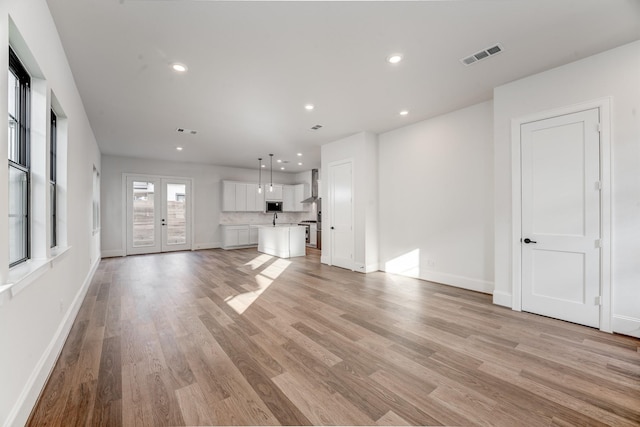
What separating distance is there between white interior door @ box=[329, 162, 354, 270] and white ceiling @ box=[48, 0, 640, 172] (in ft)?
5.03

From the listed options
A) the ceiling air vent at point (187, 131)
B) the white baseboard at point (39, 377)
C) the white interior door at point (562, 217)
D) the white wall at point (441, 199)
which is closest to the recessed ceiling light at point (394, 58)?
the white interior door at point (562, 217)

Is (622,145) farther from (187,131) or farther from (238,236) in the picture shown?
(238,236)

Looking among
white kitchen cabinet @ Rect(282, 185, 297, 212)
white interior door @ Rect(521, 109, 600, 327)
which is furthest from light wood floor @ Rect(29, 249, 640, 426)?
white kitchen cabinet @ Rect(282, 185, 297, 212)

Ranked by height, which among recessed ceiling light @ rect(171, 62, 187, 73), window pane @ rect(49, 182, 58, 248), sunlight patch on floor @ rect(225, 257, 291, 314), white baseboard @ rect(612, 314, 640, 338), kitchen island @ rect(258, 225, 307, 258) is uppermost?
recessed ceiling light @ rect(171, 62, 187, 73)

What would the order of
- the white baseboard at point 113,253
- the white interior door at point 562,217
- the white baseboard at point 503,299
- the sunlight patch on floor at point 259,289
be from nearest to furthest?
1. the white interior door at point 562,217
2. the white baseboard at point 503,299
3. the sunlight patch on floor at point 259,289
4. the white baseboard at point 113,253

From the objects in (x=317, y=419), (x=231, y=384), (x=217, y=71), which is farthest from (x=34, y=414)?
(x=217, y=71)

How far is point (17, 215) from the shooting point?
6.17ft

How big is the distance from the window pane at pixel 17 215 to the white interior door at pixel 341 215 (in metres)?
4.71

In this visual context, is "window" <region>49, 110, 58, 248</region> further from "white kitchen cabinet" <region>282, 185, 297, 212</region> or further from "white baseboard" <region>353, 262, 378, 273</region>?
"white kitchen cabinet" <region>282, 185, 297, 212</region>

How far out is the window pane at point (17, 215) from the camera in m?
1.79

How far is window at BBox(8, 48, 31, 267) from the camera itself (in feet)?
5.89

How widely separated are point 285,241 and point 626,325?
246 inches

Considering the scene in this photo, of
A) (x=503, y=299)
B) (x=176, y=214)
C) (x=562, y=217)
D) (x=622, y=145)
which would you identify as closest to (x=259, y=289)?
(x=503, y=299)

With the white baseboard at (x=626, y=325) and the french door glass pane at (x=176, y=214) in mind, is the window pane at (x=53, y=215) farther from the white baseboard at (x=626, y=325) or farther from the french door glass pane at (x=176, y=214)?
the white baseboard at (x=626, y=325)
